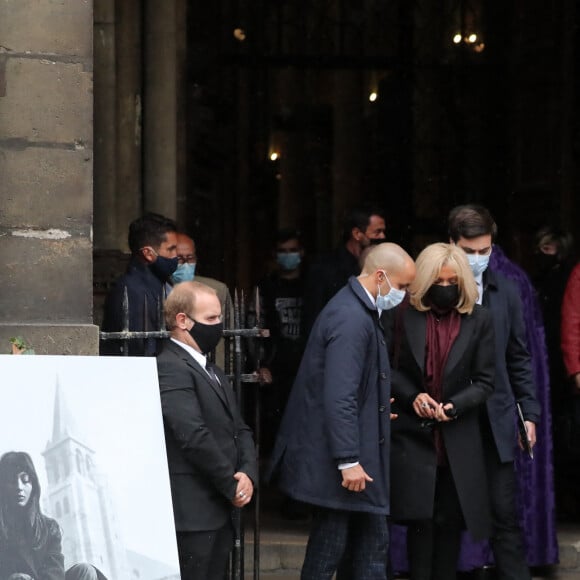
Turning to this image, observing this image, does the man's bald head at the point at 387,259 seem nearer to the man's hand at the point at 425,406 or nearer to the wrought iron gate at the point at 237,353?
the wrought iron gate at the point at 237,353

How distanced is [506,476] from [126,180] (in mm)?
3135

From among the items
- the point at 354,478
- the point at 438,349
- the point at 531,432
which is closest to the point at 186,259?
the point at 438,349

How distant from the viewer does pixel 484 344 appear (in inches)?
285

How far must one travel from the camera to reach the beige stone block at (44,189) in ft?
21.9

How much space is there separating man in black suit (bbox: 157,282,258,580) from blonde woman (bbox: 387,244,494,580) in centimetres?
99

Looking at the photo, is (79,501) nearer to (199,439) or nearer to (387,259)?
(199,439)

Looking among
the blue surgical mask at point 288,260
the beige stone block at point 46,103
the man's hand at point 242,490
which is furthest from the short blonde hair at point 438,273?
the blue surgical mask at point 288,260

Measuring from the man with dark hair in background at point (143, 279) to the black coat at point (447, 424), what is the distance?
41.0 inches

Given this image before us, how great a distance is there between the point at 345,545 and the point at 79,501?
170 cm

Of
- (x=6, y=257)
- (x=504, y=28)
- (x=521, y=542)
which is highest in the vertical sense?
(x=504, y=28)

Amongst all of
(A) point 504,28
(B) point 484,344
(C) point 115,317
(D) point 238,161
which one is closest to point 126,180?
(C) point 115,317

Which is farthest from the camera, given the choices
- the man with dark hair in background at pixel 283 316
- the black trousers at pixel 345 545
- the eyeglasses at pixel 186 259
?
the man with dark hair in background at pixel 283 316

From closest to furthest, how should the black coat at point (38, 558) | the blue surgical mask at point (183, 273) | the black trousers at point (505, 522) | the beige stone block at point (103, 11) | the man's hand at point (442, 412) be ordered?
1. the black coat at point (38, 558)
2. the man's hand at point (442, 412)
3. the black trousers at point (505, 522)
4. the blue surgical mask at point (183, 273)
5. the beige stone block at point (103, 11)

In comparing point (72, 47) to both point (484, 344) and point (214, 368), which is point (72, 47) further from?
point (484, 344)
